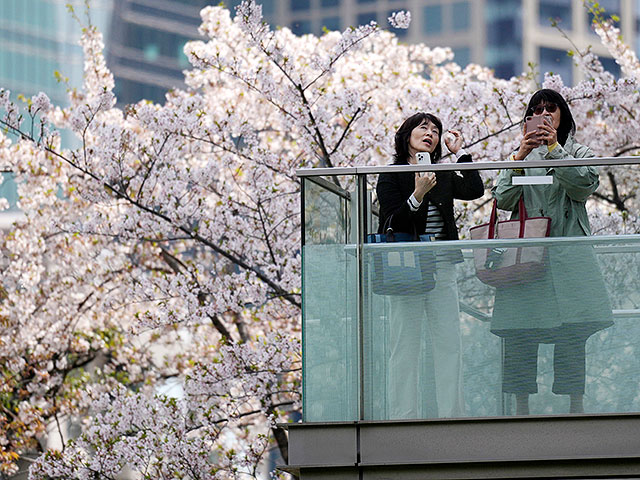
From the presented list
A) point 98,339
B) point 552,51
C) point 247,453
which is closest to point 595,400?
point 247,453

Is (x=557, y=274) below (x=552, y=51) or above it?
below

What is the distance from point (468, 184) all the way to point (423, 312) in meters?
0.66

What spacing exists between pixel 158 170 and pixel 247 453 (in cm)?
270

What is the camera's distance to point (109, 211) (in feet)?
35.3

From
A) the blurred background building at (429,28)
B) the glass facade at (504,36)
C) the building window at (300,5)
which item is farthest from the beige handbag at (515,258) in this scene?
the building window at (300,5)

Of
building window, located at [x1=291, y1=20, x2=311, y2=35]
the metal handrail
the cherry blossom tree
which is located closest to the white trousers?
the metal handrail

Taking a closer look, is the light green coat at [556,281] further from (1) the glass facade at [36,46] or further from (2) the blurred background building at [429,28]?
(1) the glass facade at [36,46]

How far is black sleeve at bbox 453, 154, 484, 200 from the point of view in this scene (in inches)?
215

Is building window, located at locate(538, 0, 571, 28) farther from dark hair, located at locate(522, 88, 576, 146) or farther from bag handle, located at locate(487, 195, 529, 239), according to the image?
bag handle, located at locate(487, 195, 529, 239)

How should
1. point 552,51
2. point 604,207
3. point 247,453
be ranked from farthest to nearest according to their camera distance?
point 552,51
point 247,453
point 604,207

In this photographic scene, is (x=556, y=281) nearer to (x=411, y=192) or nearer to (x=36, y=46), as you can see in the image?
(x=411, y=192)

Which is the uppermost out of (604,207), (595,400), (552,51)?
(552,51)

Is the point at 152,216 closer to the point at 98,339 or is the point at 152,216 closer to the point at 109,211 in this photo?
the point at 109,211

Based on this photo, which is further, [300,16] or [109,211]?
[300,16]
